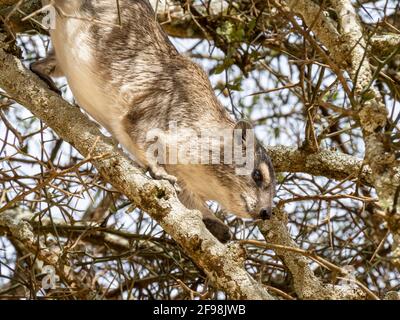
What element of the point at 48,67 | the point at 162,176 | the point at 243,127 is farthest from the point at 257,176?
the point at 48,67

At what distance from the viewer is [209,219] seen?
17.6ft

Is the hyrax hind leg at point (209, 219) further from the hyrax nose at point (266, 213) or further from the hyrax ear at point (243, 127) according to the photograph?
the hyrax ear at point (243, 127)

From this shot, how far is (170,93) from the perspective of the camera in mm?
5594

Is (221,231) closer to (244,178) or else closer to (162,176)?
(244,178)

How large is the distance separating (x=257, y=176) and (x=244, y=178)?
0.11 meters

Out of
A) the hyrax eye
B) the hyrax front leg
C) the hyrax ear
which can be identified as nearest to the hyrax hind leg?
the hyrax eye

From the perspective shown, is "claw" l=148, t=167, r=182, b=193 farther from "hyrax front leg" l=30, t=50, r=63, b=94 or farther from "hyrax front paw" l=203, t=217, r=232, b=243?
"hyrax front leg" l=30, t=50, r=63, b=94

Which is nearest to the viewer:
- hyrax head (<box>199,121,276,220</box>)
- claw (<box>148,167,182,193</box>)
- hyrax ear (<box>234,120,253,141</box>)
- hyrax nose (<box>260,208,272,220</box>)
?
hyrax nose (<box>260,208,272,220</box>)

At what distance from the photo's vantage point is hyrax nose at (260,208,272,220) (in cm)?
487

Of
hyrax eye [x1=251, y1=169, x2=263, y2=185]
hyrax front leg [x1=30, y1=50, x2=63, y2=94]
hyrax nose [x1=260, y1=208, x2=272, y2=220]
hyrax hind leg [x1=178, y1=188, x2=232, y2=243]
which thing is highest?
hyrax front leg [x1=30, y1=50, x2=63, y2=94]

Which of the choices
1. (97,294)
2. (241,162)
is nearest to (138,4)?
(241,162)

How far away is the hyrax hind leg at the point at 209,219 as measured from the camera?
17.3ft
